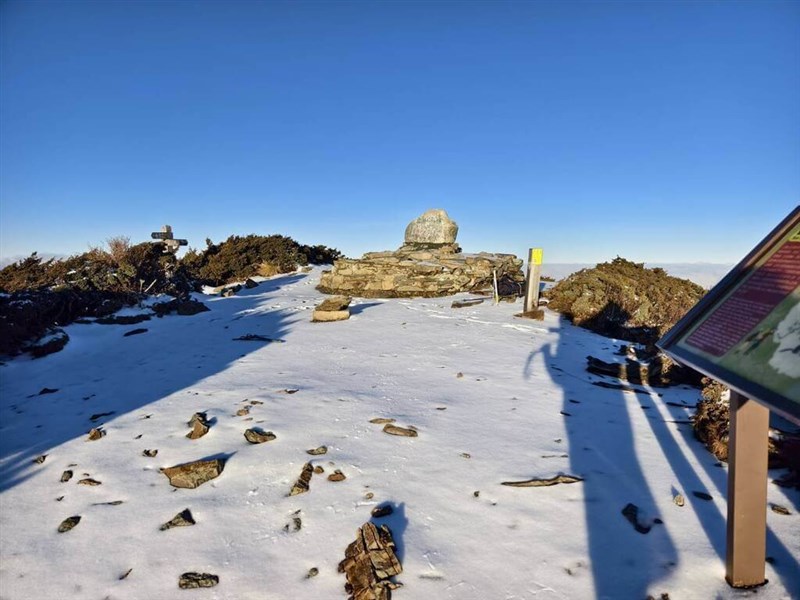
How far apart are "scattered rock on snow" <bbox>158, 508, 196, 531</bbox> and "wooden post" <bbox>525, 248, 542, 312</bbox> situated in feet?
31.1

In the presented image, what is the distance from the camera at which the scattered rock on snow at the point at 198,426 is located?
4.14 meters

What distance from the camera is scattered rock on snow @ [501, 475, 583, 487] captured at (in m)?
3.42

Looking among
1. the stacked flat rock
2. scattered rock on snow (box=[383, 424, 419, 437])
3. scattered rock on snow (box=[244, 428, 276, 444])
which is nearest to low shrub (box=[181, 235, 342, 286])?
the stacked flat rock

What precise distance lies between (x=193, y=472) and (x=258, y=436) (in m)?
0.67

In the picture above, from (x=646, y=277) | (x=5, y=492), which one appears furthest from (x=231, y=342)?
(x=646, y=277)

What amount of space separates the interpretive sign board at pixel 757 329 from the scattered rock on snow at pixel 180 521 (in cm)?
343

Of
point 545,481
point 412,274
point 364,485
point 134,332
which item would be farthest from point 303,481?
point 412,274

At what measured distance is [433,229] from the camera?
1820cm

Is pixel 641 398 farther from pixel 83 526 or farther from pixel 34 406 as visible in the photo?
pixel 34 406

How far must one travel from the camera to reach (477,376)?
6348 millimetres

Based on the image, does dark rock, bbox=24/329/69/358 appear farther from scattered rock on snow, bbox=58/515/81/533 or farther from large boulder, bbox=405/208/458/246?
large boulder, bbox=405/208/458/246

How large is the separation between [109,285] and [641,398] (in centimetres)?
1311

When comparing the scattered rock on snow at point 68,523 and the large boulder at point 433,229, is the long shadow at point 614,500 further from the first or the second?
the large boulder at point 433,229

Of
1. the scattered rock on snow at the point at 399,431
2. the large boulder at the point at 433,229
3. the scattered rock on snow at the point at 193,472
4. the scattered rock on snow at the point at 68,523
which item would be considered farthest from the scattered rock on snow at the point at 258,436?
the large boulder at the point at 433,229
